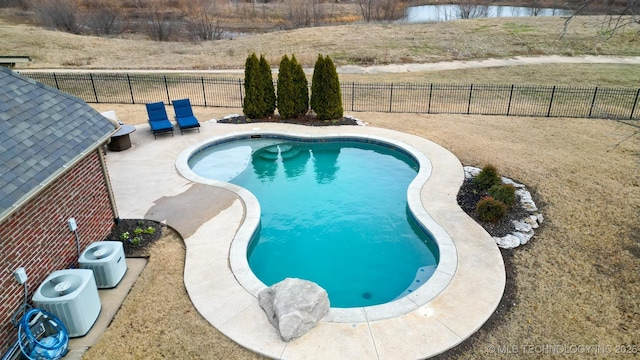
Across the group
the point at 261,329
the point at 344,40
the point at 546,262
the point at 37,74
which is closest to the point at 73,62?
the point at 37,74

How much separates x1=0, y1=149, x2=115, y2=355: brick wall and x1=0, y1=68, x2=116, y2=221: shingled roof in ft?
1.47

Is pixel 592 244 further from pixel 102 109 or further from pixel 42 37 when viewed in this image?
pixel 42 37

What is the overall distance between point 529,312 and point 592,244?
9.24ft

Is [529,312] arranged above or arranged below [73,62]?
below

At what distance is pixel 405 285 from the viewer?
7.47 m

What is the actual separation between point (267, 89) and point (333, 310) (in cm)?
1048

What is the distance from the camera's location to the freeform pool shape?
6.25 m

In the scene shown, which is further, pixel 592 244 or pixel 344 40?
pixel 344 40

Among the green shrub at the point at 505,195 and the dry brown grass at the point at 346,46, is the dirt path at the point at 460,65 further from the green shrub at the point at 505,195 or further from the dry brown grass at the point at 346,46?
the green shrub at the point at 505,195

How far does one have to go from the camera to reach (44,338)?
5488 mm

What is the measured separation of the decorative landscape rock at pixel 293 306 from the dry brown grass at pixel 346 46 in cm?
2189

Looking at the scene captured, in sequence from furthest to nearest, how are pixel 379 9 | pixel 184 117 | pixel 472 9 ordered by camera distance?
pixel 472 9 < pixel 379 9 < pixel 184 117

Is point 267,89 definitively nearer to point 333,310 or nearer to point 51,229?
point 51,229

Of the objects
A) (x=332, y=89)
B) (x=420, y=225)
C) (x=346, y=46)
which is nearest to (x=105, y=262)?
(x=420, y=225)
